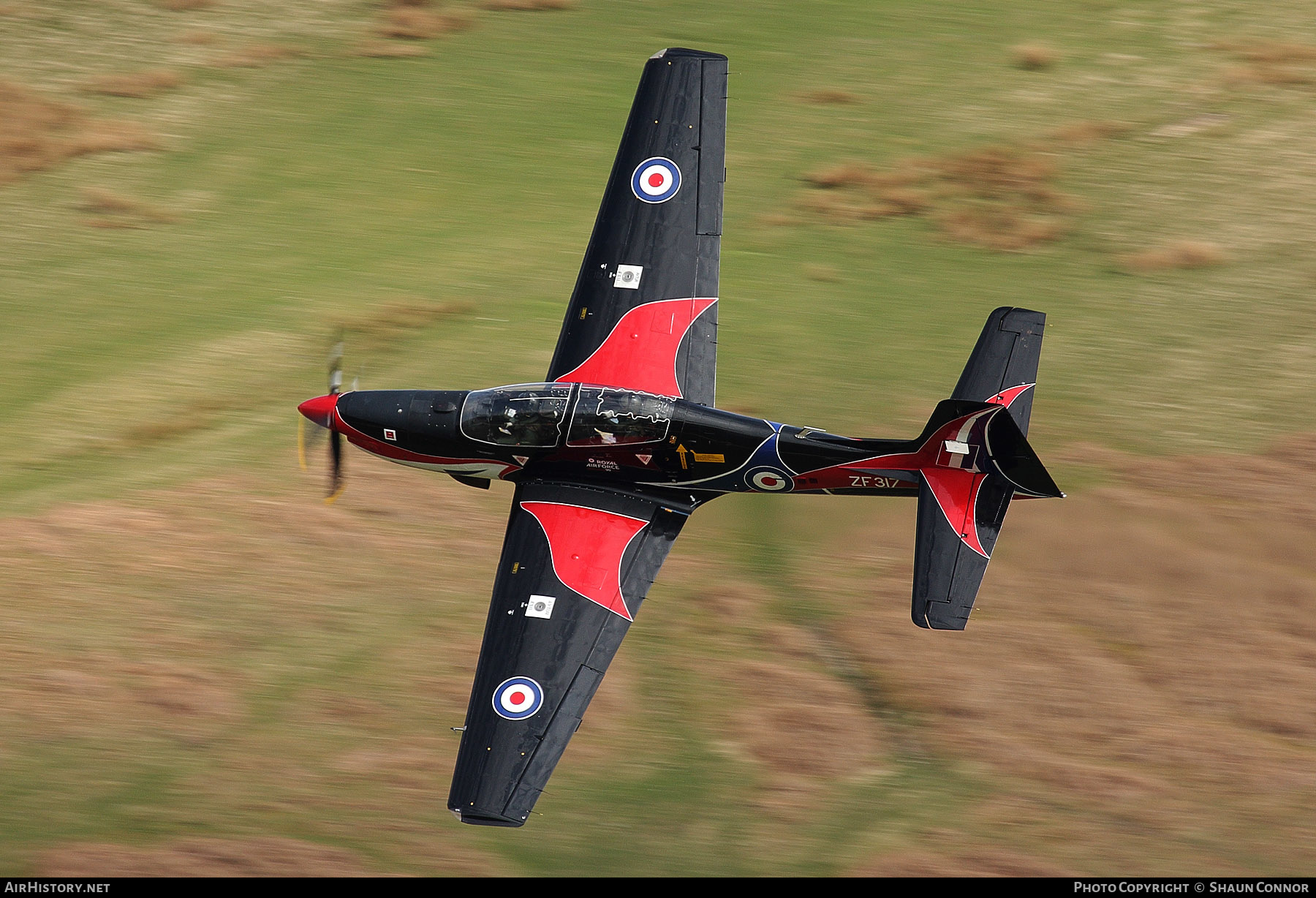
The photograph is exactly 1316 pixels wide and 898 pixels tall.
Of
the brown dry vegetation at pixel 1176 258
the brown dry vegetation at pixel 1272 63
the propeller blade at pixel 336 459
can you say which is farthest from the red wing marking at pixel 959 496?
the brown dry vegetation at pixel 1272 63

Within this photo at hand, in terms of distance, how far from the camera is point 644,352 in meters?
15.6

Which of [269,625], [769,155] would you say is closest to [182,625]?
[269,625]

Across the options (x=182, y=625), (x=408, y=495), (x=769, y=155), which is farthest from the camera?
(x=769, y=155)

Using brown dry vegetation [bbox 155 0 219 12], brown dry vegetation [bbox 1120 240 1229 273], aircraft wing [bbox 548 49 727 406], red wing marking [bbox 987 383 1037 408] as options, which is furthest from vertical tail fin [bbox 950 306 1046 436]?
brown dry vegetation [bbox 155 0 219 12]

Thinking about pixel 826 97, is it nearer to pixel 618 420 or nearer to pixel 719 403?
pixel 719 403

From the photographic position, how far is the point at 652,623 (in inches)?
639

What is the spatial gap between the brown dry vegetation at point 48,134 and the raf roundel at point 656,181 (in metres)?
12.2

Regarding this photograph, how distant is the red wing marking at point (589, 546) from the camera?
13.9 meters

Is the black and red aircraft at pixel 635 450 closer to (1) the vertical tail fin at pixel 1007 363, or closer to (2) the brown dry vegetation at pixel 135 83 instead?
(1) the vertical tail fin at pixel 1007 363

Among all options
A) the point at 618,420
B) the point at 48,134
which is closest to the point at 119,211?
the point at 48,134

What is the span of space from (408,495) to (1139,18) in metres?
19.7

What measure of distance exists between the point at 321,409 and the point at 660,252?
200 inches

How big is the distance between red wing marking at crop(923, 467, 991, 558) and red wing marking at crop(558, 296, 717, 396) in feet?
11.9
